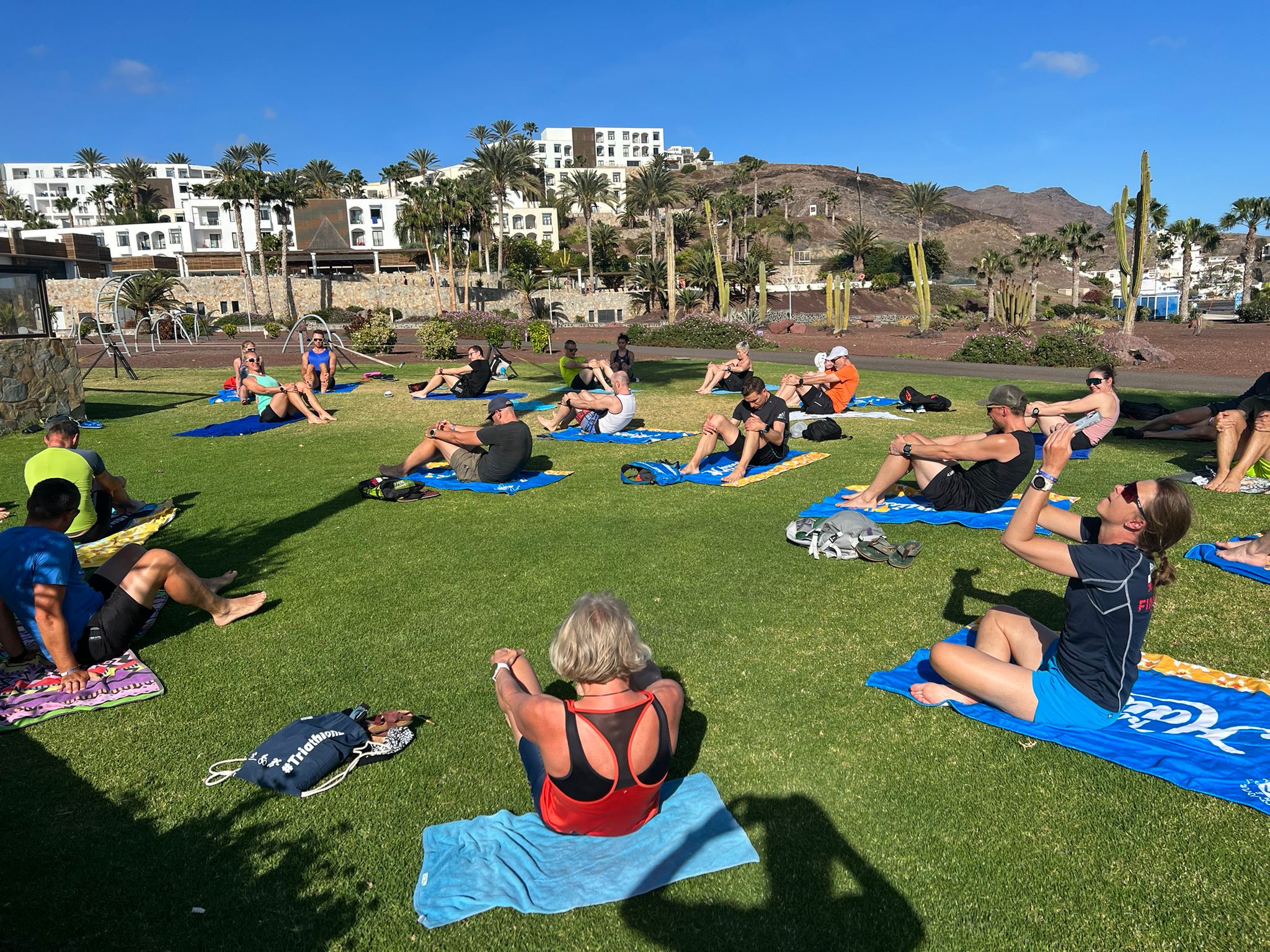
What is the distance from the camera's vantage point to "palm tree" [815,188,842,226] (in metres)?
118

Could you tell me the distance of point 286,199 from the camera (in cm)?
6356

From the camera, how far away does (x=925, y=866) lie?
3145 millimetres

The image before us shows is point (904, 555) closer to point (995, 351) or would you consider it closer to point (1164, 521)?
point (1164, 521)

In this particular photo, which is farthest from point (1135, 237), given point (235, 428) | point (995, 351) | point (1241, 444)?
point (235, 428)

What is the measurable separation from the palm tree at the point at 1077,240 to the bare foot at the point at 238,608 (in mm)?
73141

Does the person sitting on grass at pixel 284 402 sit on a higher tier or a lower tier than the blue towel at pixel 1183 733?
higher

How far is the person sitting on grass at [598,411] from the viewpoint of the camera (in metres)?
12.0

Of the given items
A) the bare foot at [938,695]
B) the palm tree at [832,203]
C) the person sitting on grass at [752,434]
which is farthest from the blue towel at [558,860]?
the palm tree at [832,203]

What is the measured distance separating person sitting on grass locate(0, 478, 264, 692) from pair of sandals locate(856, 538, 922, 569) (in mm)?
4844

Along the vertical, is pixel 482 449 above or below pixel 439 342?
below

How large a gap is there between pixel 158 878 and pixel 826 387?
37.3 ft

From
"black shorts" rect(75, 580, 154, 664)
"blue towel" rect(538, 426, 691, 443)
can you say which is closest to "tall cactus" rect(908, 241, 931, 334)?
"blue towel" rect(538, 426, 691, 443)

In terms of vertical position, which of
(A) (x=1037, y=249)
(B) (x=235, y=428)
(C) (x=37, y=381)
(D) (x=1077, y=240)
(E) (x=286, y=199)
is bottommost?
(B) (x=235, y=428)

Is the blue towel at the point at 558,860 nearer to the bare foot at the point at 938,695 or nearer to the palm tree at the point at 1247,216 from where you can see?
the bare foot at the point at 938,695
